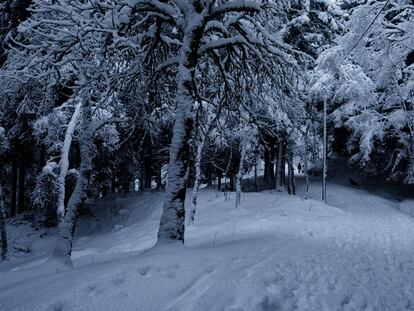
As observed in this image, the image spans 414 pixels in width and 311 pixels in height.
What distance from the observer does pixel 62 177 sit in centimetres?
1169

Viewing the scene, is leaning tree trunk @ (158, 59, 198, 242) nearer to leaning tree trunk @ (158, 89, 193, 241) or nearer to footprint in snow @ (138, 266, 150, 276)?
leaning tree trunk @ (158, 89, 193, 241)

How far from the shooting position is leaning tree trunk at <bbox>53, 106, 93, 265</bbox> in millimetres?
7730

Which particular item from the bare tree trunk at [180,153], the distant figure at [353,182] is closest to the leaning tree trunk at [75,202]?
the bare tree trunk at [180,153]

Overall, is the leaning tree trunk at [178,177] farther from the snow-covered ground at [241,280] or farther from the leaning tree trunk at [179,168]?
the snow-covered ground at [241,280]

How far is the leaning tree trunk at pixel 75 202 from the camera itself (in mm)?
7730

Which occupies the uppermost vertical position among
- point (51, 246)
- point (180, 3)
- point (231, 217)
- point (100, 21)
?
point (180, 3)

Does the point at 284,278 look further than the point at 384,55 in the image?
No

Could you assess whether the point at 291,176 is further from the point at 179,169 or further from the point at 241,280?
Answer: the point at 241,280

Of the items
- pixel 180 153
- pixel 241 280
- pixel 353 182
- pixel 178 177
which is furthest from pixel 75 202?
pixel 353 182

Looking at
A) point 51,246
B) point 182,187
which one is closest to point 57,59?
point 182,187

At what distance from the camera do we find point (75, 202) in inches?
312

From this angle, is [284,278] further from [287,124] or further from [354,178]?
[354,178]

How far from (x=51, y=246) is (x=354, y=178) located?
25.5 m

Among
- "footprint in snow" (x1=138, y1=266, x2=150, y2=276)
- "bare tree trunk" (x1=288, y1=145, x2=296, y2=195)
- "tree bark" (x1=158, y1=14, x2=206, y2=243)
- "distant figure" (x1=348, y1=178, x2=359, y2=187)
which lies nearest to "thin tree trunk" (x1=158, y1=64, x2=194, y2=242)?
"tree bark" (x1=158, y1=14, x2=206, y2=243)
